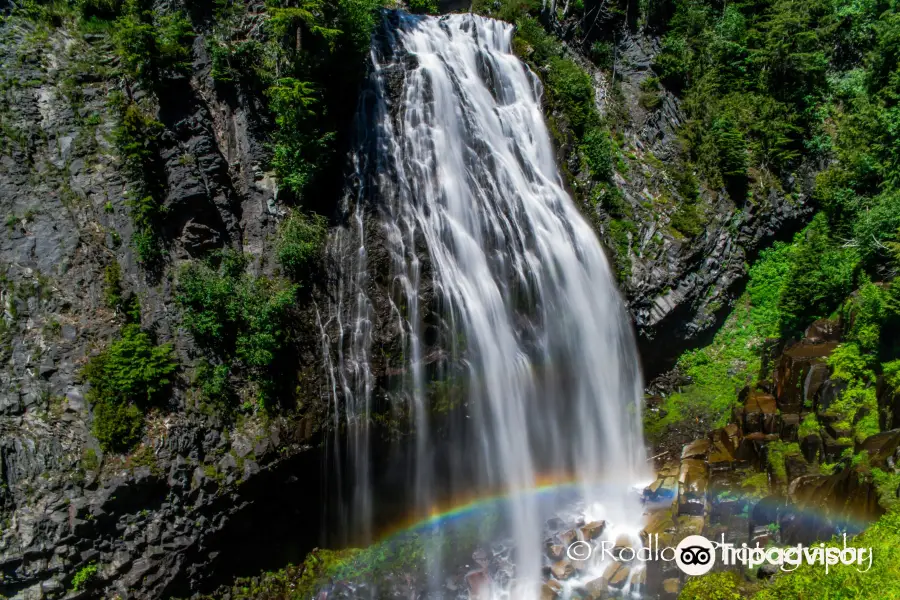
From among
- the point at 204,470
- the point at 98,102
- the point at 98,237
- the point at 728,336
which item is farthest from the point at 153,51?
the point at 728,336

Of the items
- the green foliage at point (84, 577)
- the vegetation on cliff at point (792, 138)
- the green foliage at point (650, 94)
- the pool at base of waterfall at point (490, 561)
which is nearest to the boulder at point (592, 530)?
the pool at base of waterfall at point (490, 561)

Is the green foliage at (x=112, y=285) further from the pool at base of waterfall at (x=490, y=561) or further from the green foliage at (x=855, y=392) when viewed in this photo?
the green foliage at (x=855, y=392)

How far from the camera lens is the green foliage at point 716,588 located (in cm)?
914

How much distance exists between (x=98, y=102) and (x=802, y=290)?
60.8ft

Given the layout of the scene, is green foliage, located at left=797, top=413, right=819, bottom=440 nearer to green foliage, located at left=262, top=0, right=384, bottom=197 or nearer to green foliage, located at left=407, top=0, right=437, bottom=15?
green foliage, located at left=262, top=0, right=384, bottom=197

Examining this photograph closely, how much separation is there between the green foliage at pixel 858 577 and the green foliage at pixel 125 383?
11.3 meters

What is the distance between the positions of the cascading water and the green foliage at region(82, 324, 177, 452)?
141 inches

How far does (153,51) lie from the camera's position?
12.9 metres

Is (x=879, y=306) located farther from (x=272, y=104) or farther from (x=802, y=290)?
(x=272, y=104)

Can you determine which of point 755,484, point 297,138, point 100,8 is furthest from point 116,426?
point 755,484

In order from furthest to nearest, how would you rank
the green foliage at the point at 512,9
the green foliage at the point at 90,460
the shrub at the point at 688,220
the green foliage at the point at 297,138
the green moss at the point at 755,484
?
the green foliage at the point at 512,9
the shrub at the point at 688,220
the green foliage at the point at 297,138
the green moss at the point at 755,484
the green foliage at the point at 90,460

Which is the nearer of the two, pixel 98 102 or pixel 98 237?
pixel 98 237

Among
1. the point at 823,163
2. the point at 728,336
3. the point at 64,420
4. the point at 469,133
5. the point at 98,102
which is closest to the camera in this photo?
the point at 64,420

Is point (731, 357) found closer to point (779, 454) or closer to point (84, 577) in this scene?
point (779, 454)
